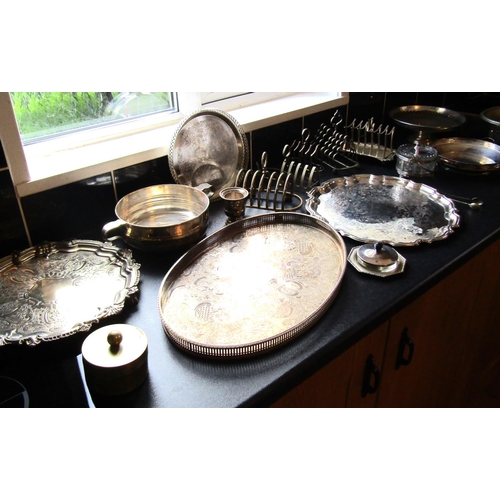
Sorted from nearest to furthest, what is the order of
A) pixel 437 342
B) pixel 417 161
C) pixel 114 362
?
pixel 114 362 → pixel 437 342 → pixel 417 161

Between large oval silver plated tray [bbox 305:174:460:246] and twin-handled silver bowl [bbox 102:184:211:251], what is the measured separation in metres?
0.28

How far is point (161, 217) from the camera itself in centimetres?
107

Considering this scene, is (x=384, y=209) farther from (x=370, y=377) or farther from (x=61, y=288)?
(x=61, y=288)

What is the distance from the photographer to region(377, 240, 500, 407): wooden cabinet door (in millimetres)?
1007

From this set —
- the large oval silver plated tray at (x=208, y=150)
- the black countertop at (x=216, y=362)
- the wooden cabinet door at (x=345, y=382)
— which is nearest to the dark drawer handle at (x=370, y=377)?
the wooden cabinet door at (x=345, y=382)

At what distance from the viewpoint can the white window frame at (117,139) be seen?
94 cm

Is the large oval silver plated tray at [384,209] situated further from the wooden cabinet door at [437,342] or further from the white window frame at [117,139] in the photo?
the white window frame at [117,139]

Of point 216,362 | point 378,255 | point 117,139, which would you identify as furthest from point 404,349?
point 117,139

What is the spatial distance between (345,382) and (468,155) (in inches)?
38.0

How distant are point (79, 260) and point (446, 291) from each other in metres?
0.80

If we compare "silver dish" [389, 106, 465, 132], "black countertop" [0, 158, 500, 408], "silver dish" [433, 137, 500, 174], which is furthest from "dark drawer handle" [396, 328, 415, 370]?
"silver dish" [389, 106, 465, 132]

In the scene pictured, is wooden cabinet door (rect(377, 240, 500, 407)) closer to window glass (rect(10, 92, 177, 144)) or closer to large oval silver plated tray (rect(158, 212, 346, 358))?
large oval silver plated tray (rect(158, 212, 346, 358))

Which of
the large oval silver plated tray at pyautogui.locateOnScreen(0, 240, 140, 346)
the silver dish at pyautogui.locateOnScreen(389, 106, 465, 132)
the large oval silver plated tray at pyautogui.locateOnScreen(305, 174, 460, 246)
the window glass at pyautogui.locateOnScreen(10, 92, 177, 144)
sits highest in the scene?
the window glass at pyautogui.locateOnScreen(10, 92, 177, 144)
